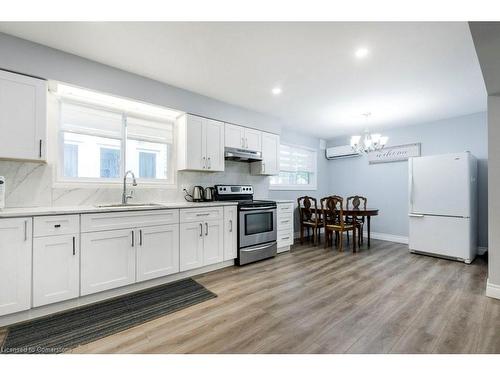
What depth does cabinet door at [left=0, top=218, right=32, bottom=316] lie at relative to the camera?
6.13ft

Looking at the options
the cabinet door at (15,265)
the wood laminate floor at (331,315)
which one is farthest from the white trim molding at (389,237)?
the cabinet door at (15,265)

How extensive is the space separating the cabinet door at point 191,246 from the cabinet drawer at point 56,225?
1093 millimetres

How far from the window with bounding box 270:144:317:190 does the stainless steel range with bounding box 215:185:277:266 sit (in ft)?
4.14

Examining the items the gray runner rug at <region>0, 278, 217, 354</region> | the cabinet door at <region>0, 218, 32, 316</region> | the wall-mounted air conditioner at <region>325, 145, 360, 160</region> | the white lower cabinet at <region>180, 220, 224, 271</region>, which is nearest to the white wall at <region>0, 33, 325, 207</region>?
the cabinet door at <region>0, 218, 32, 316</region>

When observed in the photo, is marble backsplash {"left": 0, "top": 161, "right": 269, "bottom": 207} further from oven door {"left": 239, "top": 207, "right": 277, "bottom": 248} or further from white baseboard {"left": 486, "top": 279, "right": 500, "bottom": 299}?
white baseboard {"left": 486, "top": 279, "right": 500, "bottom": 299}

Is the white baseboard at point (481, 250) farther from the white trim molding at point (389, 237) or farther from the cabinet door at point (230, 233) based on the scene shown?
the cabinet door at point (230, 233)

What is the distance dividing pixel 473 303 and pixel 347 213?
2.13 m

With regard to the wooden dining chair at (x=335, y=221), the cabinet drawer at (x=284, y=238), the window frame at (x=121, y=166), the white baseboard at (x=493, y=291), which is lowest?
the white baseboard at (x=493, y=291)

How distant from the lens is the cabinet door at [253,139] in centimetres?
409

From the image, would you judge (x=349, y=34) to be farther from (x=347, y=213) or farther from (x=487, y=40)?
(x=347, y=213)

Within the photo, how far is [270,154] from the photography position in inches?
175

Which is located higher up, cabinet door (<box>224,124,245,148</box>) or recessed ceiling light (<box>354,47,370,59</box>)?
recessed ceiling light (<box>354,47,370,59</box>)
